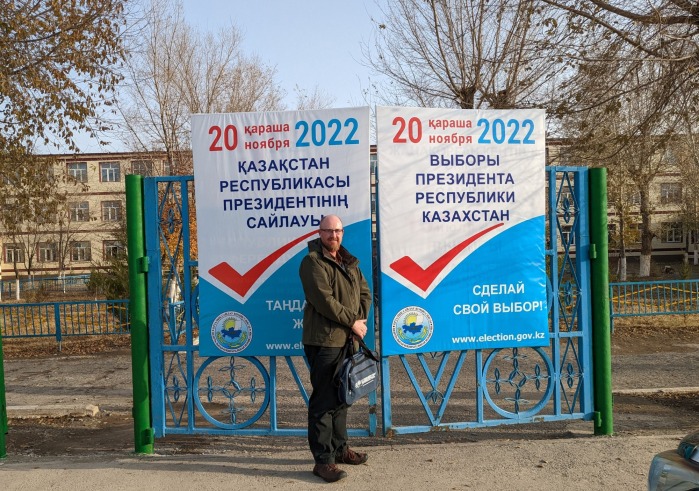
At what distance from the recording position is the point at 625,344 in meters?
13.4

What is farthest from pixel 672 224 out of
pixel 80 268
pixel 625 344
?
pixel 80 268

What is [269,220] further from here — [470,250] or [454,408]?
[454,408]

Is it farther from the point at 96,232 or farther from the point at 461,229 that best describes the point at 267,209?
the point at 96,232

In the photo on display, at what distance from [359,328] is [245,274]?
48.8 inches

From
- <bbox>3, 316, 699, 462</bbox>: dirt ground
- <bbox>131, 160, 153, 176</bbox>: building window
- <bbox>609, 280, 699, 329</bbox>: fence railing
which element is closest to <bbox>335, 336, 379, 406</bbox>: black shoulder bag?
<bbox>3, 316, 699, 462</bbox>: dirt ground

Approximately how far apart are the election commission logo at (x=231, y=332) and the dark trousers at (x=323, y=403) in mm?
885

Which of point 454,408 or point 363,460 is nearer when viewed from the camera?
point 363,460

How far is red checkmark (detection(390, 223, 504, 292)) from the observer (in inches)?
224

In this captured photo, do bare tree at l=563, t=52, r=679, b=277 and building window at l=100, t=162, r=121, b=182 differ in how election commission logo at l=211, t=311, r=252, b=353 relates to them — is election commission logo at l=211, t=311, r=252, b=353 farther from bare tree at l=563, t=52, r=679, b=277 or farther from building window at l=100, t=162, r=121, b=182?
building window at l=100, t=162, r=121, b=182

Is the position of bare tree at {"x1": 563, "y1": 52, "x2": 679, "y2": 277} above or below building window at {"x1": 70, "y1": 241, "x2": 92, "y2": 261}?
above

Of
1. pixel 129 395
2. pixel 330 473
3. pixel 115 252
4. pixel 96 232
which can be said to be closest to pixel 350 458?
pixel 330 473

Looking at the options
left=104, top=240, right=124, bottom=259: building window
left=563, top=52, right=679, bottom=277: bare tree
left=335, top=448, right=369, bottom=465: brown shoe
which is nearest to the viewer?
Result: left=335, top=448, right=369, bottom=465: brown shoe

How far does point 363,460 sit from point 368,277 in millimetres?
1503

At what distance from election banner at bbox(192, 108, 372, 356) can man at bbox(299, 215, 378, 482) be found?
1.85ft
